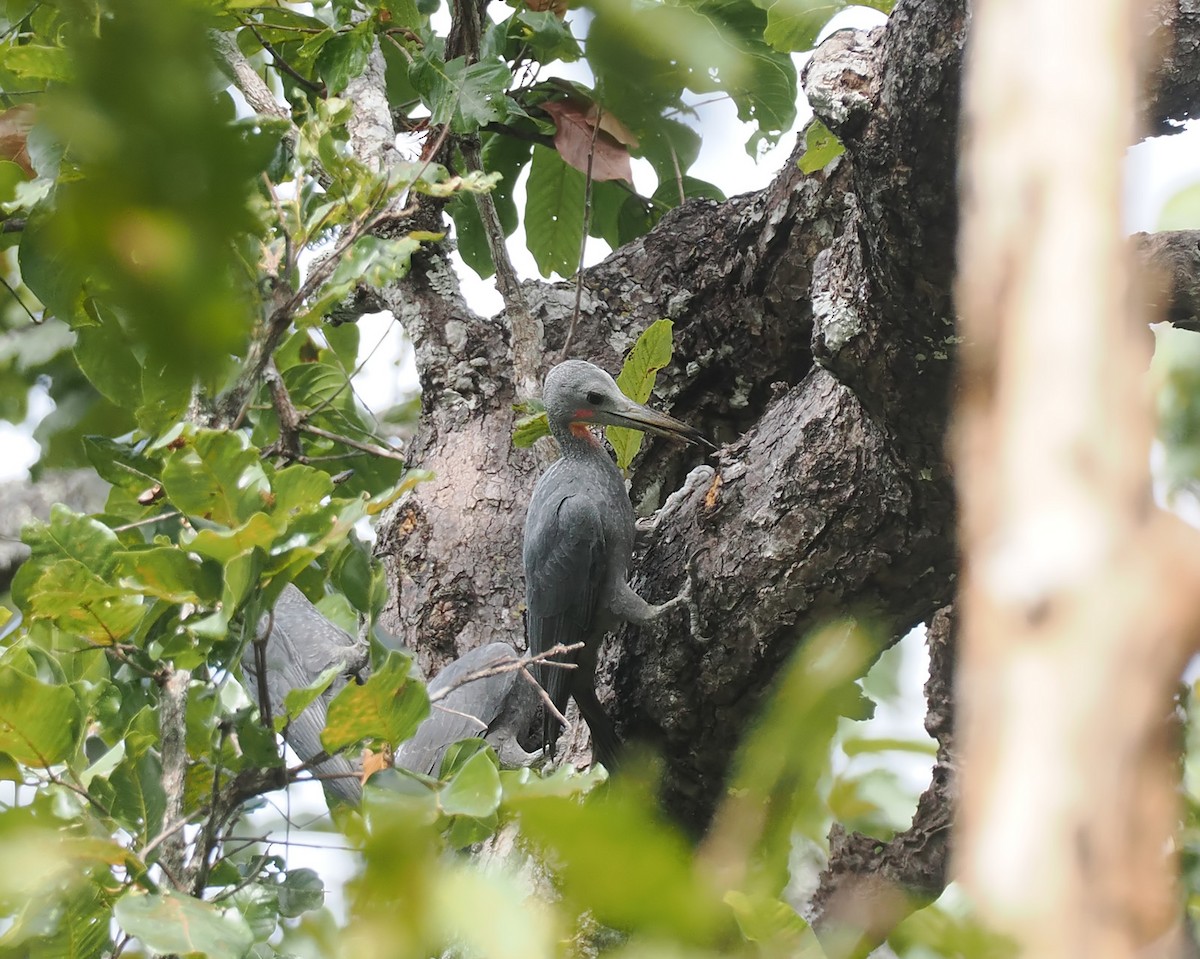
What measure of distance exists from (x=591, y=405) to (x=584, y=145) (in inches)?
30.0

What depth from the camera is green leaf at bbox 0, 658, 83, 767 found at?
4.64 feet

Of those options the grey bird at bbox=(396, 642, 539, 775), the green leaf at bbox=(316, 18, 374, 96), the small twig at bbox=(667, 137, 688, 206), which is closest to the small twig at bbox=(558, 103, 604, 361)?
the small twig at bbox=(667, 137, 688, 206)

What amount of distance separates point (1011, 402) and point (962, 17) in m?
1.42

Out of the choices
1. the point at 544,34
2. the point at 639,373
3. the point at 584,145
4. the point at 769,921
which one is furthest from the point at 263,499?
the point at 584,145

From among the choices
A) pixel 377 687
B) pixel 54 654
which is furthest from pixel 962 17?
pixel 54 654

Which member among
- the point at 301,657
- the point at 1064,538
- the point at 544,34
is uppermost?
the point at 1064,538

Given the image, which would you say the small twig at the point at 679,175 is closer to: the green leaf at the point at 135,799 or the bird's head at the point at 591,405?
the bird's head at the point at 591,405

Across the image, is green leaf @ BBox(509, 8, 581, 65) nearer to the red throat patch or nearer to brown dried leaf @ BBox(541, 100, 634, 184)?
brown dried leaf @ BBox(541, 100, 634, 184)

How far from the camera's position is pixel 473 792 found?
4.34 feet

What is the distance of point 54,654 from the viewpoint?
2.25 metres

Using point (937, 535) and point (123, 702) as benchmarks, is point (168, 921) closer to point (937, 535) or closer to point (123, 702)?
point (123, 702)

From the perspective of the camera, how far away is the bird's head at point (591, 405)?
3.01 metres

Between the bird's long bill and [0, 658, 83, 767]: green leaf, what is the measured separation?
5.80 ft

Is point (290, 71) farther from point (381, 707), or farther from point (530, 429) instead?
point (381, 707)
